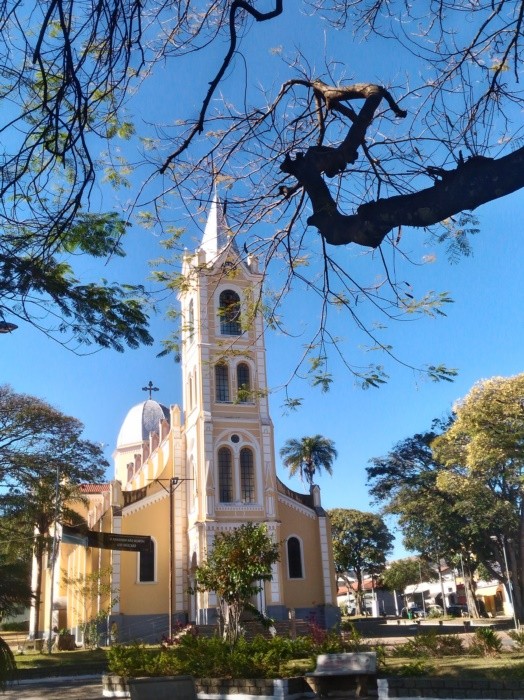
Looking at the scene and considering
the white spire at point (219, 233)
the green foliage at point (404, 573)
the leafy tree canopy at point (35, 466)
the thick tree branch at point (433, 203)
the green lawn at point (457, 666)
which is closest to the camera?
the thick tree branch at point (433, 203)

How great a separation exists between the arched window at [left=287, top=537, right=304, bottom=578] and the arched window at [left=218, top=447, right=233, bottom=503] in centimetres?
389

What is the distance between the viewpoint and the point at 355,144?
4.73 metres

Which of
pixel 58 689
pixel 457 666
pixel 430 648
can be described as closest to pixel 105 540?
pixel 58 689

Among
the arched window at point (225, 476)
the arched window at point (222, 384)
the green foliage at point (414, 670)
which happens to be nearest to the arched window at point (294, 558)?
the arched window at point (225, 476)

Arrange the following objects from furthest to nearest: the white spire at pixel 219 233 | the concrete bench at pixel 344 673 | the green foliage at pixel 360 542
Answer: the green foliage at pixel 360 542, the concrete bench at pixel 344 673, the white spire at pixel 219 233

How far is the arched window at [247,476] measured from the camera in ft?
103

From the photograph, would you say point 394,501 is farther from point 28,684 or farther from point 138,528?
point 28,684

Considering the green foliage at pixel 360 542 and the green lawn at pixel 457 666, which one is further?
the green foliage at pixel 360 542

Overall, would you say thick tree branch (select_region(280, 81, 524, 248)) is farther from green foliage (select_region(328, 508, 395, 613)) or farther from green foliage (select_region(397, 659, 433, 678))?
green foliage (select_region(328, 508, 395, 613))

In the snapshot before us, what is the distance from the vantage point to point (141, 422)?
49938 millimetres

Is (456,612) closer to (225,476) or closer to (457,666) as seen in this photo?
(225,476)

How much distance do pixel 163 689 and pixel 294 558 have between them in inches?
918

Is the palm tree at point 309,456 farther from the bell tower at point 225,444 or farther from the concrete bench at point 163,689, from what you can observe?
the concrete bench at point 163,689

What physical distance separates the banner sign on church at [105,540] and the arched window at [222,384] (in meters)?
7.13
